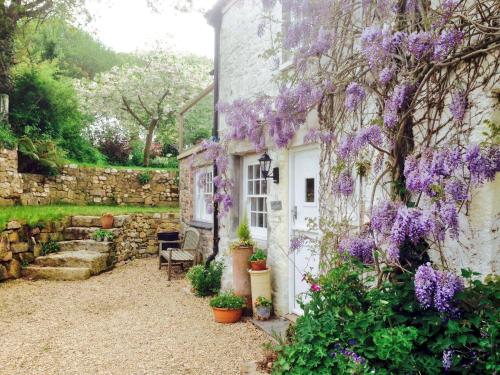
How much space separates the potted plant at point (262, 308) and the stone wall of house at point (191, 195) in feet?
8.57

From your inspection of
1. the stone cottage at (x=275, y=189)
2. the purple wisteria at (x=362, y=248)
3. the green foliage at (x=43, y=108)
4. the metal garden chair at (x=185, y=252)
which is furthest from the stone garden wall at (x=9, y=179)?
the purple wisteria at (x=362, y=248)

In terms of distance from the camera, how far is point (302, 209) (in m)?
4.72

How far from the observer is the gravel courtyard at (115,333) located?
3.80m

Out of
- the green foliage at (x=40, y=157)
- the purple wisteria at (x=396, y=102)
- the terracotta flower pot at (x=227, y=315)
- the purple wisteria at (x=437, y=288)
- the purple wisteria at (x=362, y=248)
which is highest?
the green foliage at (x=40, y=157)

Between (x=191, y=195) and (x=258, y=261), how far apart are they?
437 centimetres

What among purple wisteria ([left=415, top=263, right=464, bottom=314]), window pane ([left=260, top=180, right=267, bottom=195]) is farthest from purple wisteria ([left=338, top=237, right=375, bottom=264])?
window pane ([left=260, top=180, right=267, bottom=195])

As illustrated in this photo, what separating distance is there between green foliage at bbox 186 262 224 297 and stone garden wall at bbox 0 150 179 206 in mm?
5970

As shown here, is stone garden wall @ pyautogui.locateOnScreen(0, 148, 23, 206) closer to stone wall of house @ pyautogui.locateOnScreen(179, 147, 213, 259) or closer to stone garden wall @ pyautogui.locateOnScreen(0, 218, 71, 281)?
stone garden wall @ pyautogui.locateOnScreen(0, 218, 71, 281)

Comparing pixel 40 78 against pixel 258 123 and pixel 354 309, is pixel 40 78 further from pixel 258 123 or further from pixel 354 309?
pixel 354 309

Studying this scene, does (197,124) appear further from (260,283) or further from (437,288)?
(437,288)

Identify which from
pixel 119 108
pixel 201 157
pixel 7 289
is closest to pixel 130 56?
pixel 119 108

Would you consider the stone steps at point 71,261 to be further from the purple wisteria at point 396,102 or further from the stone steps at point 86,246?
the purple wisteria at point 396,102

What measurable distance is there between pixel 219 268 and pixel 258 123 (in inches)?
102

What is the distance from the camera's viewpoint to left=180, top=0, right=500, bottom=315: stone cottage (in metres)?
2.72
